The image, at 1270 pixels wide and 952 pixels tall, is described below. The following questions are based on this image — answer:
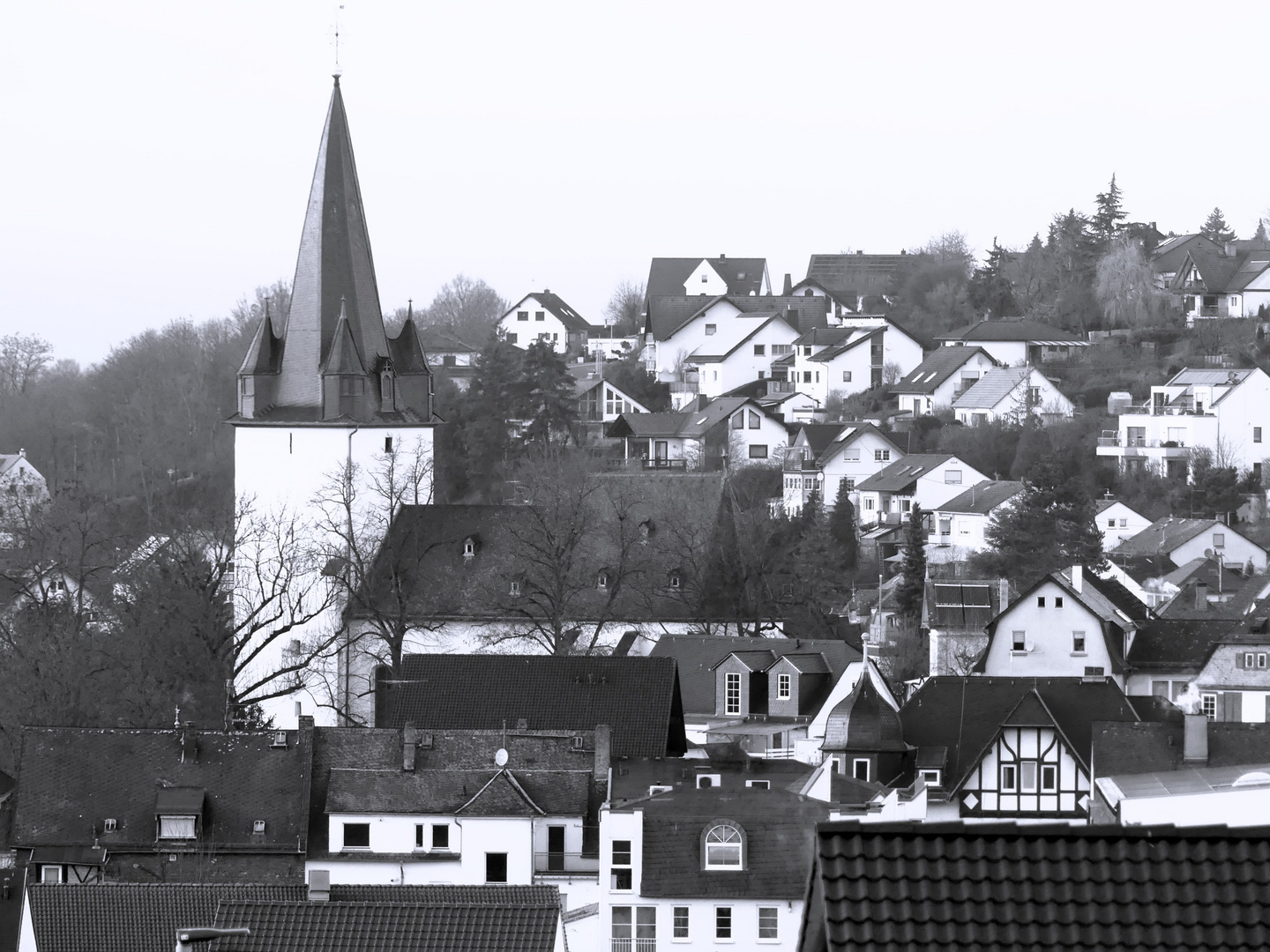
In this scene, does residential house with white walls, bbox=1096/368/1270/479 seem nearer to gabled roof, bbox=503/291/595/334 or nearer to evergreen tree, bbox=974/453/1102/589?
evergreen tree, bbox=974/453/1102/589

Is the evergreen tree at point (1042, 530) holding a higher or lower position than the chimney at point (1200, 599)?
higher

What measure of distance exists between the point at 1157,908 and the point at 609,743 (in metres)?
28.7

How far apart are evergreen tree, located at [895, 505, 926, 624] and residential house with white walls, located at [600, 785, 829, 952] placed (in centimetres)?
3544

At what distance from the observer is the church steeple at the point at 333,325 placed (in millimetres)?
48344

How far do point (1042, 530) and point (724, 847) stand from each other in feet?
140

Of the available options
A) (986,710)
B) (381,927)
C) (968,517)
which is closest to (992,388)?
(968,517)

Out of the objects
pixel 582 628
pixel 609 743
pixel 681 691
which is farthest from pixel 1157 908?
pixel 582 628

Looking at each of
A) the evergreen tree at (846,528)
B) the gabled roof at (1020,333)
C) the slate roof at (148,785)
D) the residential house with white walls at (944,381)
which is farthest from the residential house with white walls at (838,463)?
the slate roof at (148,785)

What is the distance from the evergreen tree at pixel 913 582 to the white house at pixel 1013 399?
822 inches

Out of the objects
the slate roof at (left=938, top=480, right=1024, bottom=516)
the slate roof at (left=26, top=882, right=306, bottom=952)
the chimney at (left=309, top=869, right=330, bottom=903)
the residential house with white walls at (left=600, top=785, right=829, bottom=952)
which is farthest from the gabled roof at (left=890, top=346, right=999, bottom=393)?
the chimney at (left=309, top=869, right=330, bottom=903)

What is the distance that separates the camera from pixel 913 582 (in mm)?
67750

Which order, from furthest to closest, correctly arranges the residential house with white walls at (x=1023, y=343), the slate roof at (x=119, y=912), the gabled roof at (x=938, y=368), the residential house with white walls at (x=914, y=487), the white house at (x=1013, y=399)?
the residential house with white walls at (x=1023, y=343) < the gabled roof at (x=938, y=368) < the white house at (x=1013, y=399) < the residential house with white walls at (x=914, y=487) < the slate roof at (x=119, y=912)

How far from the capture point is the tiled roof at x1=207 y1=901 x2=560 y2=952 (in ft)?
64.4

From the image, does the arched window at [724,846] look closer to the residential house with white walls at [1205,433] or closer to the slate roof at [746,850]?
the slate roof at [746,850]
